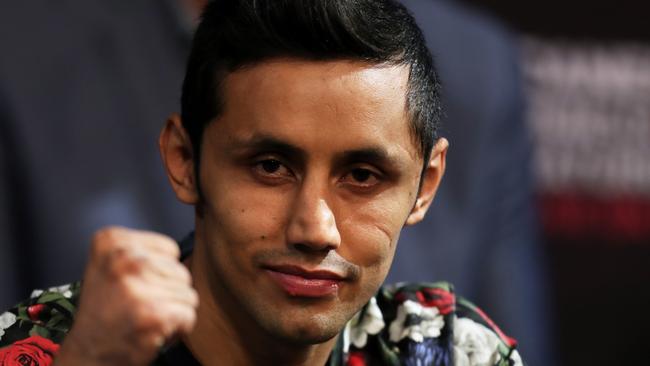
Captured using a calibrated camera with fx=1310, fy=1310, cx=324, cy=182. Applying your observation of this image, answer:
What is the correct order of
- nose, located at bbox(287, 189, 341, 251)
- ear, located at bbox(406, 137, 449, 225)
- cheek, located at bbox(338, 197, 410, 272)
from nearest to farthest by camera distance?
1. nose, located at bbox(287, 189, 341, 251)
2. cheek, located at bbox(338, 197, 410, 272)
3. ear, located at bbox(406, 137, 449, 225)

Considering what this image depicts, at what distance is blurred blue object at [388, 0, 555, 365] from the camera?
4.36 m

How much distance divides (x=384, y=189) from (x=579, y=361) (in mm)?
2276

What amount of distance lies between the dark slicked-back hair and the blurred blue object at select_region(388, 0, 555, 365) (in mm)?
1825

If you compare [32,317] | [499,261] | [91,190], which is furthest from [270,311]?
[499,261]

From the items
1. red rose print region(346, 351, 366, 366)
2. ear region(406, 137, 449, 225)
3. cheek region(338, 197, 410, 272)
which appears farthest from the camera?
red rose print region(346, 351, 366, 366)

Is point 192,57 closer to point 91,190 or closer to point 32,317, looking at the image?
point 32,317

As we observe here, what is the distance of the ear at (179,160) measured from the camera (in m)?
2.44

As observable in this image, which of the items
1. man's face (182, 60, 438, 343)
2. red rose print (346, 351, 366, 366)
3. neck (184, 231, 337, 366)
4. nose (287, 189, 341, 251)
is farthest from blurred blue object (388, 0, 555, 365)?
nose (287, 189, 341, 251)

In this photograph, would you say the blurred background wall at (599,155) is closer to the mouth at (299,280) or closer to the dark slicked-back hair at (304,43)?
the dark slicked-back hair at (304,43)

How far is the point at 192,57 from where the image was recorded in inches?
96.3

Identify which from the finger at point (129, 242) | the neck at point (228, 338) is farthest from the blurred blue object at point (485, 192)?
the finger at point (129, 242)

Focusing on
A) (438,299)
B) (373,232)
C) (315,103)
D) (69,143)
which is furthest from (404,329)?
(69,143)

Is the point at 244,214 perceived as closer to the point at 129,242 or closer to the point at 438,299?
the point at 129,242

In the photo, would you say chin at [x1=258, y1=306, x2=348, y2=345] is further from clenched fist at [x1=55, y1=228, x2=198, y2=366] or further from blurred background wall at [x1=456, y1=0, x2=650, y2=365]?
blurred background wall at [x1=456, y1=0, x2=650, y2=365]
